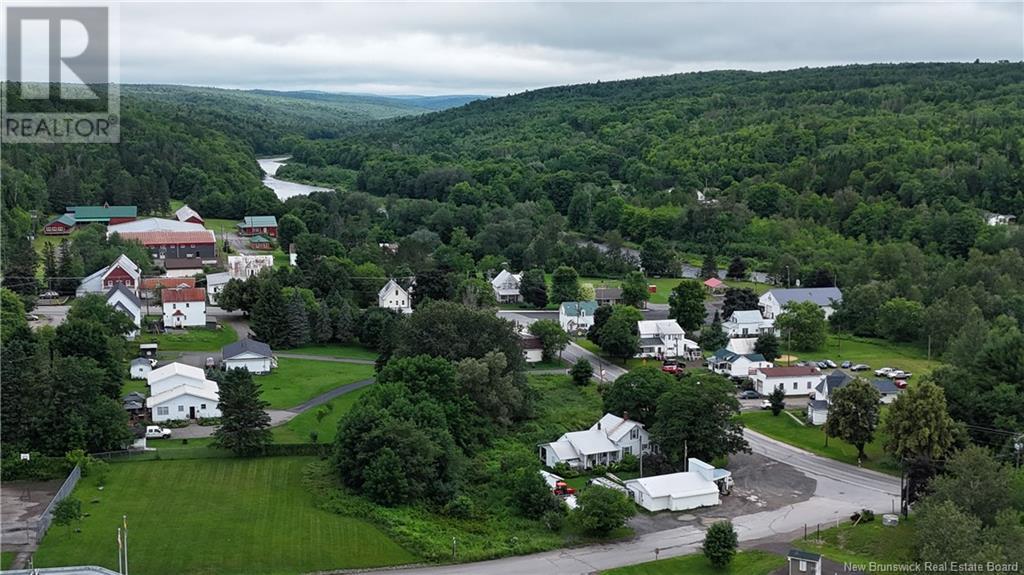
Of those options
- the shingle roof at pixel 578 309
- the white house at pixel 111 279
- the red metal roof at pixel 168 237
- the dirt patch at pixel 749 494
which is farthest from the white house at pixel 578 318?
the red metal roof at pixel 168 237

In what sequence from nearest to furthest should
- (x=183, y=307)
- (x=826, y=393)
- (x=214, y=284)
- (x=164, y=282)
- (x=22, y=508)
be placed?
(x=22, y=508) → (x=826, y=393) → (x=183, y=307) → (x=164, y=282) → (x=214, y=284)

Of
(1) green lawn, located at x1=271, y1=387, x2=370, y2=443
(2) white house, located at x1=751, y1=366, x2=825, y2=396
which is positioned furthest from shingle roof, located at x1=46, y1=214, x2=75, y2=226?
(2) white house, located at x1=751, y1=366, x2=825, y2=396

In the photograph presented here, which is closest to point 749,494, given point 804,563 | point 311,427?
point 804,563

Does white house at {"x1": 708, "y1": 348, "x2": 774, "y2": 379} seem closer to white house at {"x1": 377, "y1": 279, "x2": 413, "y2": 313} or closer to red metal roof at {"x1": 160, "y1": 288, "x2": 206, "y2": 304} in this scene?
white house at {"x1": 377, "y1": 279, "x2": 413, "y2": 313}

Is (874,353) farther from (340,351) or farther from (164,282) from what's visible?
(164,282)

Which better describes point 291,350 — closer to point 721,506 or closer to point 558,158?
point 721,506

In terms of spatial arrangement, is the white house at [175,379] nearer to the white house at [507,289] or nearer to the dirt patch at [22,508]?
the dirt patch at [22,508]
